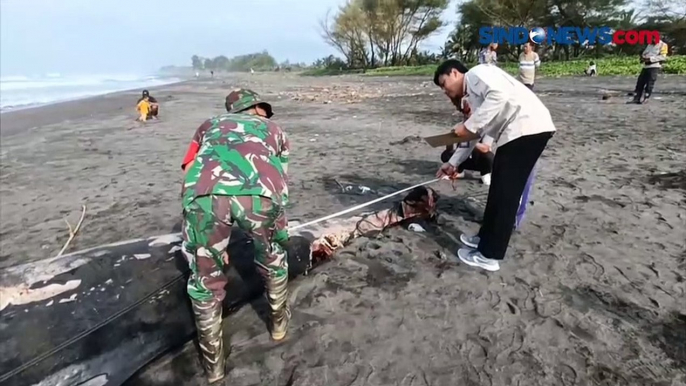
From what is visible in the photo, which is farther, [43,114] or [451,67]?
[43,114]

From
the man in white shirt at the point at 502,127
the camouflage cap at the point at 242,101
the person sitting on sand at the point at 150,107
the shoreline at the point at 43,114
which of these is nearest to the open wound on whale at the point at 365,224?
the man in white shirt at the point at 502,127

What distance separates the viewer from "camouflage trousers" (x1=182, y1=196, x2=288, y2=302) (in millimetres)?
2396

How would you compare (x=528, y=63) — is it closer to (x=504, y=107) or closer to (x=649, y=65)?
(x=649, y=65)

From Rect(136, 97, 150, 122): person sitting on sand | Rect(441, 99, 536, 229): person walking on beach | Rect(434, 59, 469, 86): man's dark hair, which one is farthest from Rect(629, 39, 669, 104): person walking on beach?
Rect(136, 97, 150, 122): person sitting on sand

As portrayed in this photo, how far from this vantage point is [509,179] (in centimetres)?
338

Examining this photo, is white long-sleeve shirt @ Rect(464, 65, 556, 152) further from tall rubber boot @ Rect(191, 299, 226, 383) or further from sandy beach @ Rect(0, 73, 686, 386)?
tall rubber boot @ Rect(191, 299, 226, 383)

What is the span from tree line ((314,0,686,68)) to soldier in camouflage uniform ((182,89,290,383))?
38.7 metres

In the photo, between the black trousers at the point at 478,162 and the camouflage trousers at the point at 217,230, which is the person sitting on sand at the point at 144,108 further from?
the camouflage trousers at the point at 217,230

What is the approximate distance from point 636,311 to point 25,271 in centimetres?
383

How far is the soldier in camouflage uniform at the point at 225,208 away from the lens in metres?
2.41

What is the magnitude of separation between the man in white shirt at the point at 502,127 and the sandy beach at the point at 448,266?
0.46 metres

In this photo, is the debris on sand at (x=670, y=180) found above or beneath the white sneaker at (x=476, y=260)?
beneath

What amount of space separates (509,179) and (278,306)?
1.91 meters

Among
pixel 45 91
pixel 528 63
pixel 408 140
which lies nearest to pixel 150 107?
pixel 408 140
